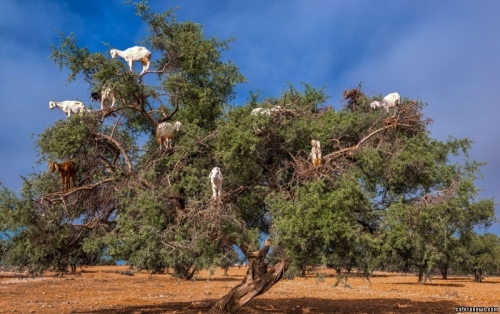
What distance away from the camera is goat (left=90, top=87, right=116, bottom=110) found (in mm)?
12727

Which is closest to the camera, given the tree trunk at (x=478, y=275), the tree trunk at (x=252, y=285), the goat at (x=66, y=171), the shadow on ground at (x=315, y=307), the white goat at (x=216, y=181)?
the white goat at (x=216, y=181)

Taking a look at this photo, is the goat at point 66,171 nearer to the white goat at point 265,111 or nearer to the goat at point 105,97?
the goat at point 105,97

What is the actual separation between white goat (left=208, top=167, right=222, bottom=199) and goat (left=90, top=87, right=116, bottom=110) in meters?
3.93

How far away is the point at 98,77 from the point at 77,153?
240 centimetres

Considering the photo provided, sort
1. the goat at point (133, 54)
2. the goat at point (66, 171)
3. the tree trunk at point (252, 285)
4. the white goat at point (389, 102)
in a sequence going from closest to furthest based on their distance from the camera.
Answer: the goat at point (66, 171), the tree trunk at point (252, 285), the goat at point (133, 54), the white goat at point (389, 102)

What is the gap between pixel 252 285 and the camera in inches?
512

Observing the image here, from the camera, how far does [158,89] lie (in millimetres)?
12992

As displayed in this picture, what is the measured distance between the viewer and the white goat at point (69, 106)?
13.9 metres

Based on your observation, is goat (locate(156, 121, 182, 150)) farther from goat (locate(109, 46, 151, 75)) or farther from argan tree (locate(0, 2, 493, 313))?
goat (locate(109, 46, 151, 75))

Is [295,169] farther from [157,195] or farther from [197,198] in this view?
[157,195]

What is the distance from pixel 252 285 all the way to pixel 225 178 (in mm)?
3120

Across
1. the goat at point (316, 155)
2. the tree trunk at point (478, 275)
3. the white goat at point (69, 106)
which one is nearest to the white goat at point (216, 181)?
the goat at point (316, 155)

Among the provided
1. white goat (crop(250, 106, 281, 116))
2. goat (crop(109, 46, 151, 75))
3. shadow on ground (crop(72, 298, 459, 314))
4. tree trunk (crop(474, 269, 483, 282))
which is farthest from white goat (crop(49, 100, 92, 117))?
tree trunk (crop(474, 269, 483, 282))

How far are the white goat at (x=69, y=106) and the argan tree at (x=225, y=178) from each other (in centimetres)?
99
